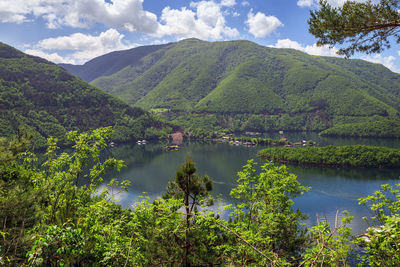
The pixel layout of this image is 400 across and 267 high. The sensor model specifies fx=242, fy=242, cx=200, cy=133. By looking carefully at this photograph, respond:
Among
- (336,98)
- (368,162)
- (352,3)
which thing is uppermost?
(336,98)

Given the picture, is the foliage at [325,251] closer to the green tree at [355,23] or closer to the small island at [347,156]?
the green tree at [355,23]

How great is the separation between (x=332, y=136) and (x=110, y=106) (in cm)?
12554

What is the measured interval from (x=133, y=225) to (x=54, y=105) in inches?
5424

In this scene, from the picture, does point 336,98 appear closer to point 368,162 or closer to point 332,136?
point 332,136

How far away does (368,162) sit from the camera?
6100cm

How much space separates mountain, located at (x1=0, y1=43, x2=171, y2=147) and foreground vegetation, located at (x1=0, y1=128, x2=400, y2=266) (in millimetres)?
93030

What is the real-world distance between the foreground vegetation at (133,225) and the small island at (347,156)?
182 ft

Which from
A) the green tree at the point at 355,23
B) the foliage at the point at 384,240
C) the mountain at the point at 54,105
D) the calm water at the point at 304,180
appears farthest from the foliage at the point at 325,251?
the mountain at the point at 54,105

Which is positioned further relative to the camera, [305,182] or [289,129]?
[289,129]

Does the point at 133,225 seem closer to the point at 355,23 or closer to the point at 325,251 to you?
the point at 325,251

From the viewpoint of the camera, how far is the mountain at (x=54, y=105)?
104 metres

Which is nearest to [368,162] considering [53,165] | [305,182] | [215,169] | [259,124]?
[305,182]

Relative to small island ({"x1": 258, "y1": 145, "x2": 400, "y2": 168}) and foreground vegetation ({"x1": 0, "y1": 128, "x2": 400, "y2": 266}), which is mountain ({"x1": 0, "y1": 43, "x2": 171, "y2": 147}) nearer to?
small island ({"x1": 258, "y1": 145, "x2": 400, "y2": 168})

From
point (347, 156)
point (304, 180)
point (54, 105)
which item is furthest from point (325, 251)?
point (54, 105)
